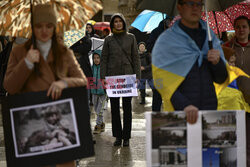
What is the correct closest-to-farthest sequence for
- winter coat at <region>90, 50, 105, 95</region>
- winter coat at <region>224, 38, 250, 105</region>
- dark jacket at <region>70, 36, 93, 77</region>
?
winter coat at <region>224, 38, 250, 105</region>
dark jacket at <region>70, 36, 93, 77</region>
winter coat at <region>90, 50, 105, 95</region>

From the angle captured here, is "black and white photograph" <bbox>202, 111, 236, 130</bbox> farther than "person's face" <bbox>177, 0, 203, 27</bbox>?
No

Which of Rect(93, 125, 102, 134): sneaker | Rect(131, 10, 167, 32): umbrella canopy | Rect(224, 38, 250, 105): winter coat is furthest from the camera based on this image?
Rect(131, 10, 167, 32): umbrella canopy

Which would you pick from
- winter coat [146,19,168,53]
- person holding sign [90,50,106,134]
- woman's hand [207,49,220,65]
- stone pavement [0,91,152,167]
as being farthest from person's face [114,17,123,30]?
woman's hand [207,49,220,65]

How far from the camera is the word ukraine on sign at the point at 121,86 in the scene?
733cm

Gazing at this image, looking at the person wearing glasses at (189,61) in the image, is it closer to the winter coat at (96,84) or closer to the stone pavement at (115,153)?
the stone pavement at (115,153)

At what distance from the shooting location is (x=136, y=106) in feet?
42.3

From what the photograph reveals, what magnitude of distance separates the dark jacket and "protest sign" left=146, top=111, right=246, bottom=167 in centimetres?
484

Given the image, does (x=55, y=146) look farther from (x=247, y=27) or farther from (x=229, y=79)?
(x=247, y=27)

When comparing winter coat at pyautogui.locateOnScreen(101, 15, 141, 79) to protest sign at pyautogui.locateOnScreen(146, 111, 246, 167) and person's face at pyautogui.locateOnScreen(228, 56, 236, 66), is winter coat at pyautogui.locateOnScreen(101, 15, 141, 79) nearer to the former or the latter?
person's face at pyautogui.locateOnScreen(228, 56, 236, 66)

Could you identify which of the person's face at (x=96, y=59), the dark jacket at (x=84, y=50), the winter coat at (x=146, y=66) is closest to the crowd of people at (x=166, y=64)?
the dark jacket at (x=84, y=50)

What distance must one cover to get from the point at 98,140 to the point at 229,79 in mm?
4263

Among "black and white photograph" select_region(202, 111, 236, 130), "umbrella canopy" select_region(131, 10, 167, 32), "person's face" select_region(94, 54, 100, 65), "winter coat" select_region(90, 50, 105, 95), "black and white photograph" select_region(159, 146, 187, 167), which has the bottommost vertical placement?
"black and white photograph" select_region(159, 146, 187, 167)

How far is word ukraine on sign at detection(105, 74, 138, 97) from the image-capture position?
7327 millimetres

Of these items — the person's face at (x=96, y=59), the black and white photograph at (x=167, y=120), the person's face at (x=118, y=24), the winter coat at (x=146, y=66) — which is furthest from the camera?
the winter coat at (x=146, y=66)
